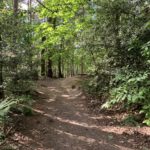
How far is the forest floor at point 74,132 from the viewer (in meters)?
6.55

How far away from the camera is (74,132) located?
293 inches

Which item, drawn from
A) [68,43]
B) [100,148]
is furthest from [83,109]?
[68,43]

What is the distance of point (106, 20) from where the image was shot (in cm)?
948

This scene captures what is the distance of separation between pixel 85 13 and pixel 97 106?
19.8ft

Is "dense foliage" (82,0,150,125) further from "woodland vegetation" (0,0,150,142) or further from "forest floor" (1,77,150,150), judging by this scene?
"forest floor" (1,77,150,150)

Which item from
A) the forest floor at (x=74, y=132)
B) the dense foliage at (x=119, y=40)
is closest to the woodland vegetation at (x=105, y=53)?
the dense foliage at (x=119, y=40)

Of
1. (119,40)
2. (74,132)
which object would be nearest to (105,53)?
(119,40)

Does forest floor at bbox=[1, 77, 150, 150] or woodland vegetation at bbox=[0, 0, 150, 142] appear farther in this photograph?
woodland vegetation at bbox=[0, 0, 150, 142]

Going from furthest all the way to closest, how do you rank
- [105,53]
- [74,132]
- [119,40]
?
1. [105,53]
2. [119,40]
3. [74,132]

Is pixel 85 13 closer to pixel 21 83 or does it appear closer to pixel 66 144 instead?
pixel 21 83

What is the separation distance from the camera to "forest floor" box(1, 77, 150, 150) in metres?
6.55

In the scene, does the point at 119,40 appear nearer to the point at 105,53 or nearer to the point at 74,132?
the point at 105,53

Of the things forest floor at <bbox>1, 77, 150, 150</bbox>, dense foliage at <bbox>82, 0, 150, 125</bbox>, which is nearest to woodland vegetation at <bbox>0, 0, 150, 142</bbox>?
dense foliage at <bbox>82, 0, 150, 125</bbox>

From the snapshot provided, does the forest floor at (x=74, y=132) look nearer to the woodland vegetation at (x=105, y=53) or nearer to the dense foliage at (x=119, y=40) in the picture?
the woodland vegetation at (x=105, y=53)
